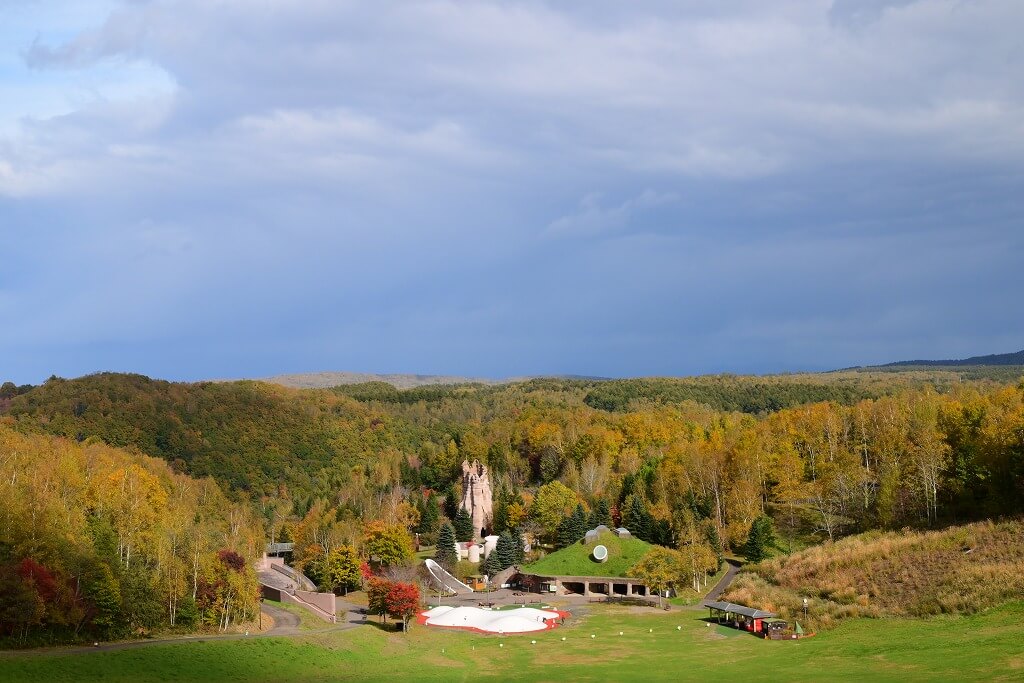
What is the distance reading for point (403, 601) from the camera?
5906 cm

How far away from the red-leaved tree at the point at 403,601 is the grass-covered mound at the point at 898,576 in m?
22.8

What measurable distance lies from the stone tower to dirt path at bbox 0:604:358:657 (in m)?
42.6

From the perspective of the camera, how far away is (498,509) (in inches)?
4048

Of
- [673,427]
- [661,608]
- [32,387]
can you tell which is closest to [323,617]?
[661,608]

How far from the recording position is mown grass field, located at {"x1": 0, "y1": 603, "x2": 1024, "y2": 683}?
4028 centimetres

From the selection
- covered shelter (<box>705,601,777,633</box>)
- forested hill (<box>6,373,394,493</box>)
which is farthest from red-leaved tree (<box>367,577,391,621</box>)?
forested hill (<box>6,373,394,493</box>)

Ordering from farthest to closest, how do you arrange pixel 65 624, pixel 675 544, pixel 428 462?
pixel 428 462, pixel 675 544, pixel 65 624

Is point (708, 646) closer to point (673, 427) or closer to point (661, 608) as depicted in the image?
point (661, 608)

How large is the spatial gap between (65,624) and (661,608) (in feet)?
134

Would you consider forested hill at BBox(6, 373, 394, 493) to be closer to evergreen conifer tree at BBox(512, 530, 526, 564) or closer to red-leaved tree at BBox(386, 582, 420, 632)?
evergreen conifer tree at BBox(512, 530, 526, 564)

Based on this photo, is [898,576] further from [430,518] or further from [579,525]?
[430,518]

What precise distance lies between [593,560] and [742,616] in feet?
76.7

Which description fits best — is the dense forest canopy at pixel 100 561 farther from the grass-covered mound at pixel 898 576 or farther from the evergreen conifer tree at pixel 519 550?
the grass-covered mound at pixel 898 576

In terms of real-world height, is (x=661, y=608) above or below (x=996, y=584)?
below
